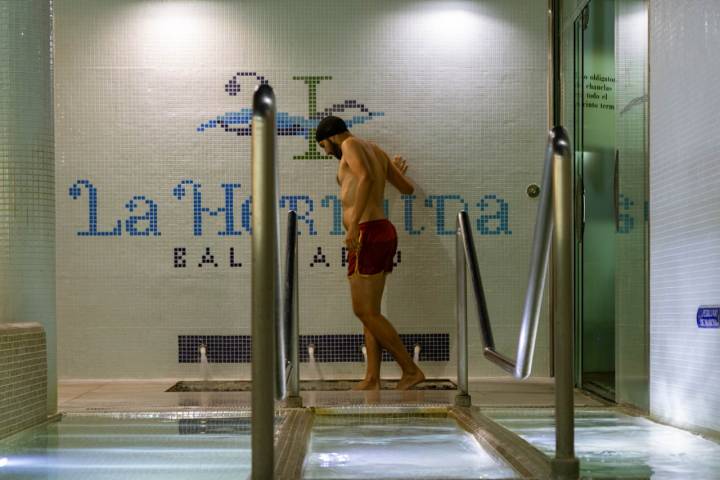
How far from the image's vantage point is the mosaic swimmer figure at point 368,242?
546cm

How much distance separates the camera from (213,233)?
6.25 meters

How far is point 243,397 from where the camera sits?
5059 mm

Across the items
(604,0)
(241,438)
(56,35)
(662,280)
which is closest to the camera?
(241,438)

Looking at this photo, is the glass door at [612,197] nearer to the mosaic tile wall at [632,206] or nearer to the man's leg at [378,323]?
the mosaic tile wall at [632,206]

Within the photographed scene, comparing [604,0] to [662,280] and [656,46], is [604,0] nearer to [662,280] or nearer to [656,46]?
[656,46]

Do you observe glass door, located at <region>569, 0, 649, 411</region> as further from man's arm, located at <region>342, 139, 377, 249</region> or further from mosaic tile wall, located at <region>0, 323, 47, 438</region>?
mosaic tile wall, located at <region>0, 323, 47, 438</region>

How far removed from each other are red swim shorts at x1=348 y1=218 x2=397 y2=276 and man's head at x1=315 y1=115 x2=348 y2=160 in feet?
1.87

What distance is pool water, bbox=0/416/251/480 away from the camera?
2.61 meters

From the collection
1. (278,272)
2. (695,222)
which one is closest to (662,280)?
(695,222)

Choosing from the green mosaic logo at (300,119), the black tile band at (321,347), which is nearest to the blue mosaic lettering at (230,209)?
the green mosaic logo at (300,119)

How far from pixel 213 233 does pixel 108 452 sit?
11.0 feet

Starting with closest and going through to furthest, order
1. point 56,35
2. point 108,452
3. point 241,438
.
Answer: point 108,452 → point 241,438 → point 56,35

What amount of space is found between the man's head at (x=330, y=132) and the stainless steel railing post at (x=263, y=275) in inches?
139

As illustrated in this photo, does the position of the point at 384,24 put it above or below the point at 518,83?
above
